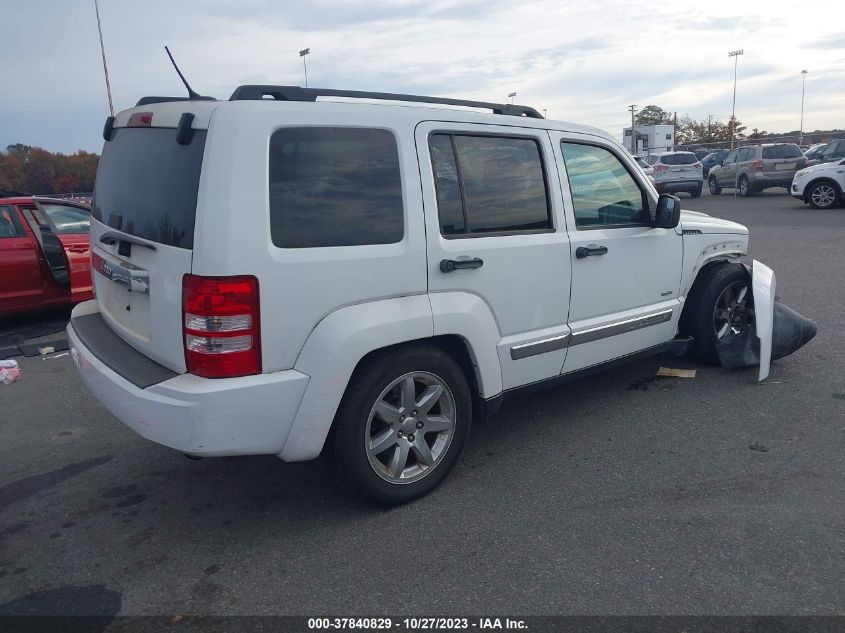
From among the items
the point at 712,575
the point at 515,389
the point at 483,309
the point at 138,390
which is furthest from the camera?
the point at 515,389

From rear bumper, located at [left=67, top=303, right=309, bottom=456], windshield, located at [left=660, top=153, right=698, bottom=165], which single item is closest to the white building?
windshield, located at [left=660, top=153, right=698, bottom=165]

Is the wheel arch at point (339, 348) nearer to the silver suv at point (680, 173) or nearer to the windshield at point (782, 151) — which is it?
the silver suv at point (680, 173)

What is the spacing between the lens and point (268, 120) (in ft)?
9.45

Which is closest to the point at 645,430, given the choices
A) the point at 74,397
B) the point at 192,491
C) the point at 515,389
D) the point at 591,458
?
the point at 591,458

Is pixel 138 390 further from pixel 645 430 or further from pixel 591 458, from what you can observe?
pixel 645 430

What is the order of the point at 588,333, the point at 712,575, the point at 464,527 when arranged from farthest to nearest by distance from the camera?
the point at 588,333 < the point at 464,527 < the point at 712,575

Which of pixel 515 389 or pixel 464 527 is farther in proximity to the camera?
pixel 515 389

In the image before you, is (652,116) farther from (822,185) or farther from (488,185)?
(488,185)

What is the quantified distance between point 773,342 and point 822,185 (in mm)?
15550

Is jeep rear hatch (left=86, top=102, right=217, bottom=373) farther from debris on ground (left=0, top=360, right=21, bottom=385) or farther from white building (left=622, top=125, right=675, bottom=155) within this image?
white building (left=622, top=125, right=675, bottom=155)

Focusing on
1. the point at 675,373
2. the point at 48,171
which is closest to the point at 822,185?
the point at 675,373

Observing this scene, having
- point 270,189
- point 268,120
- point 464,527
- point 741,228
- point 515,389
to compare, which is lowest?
point 464,527

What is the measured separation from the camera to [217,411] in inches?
109

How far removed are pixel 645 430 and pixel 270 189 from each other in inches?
107
